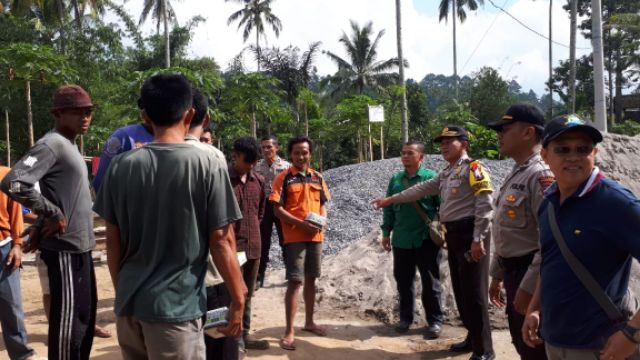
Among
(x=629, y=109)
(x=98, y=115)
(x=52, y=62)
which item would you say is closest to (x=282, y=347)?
(x=52, y=62)

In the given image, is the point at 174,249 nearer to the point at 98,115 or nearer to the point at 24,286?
the point at 24,286

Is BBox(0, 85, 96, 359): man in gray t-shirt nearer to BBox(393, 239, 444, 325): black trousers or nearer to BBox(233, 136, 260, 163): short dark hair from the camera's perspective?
BBox(233, 136, 260, 163): short dark hair

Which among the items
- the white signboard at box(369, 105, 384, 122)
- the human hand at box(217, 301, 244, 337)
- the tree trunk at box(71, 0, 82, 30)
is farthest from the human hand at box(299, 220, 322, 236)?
the tree trunk at box(71, 0, 82, 30)

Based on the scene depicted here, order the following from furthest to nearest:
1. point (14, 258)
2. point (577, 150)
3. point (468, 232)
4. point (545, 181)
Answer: point (468, 232), point (14, 258), point (545, 181), point (577, 150)

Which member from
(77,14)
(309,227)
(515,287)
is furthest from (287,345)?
(77,14)

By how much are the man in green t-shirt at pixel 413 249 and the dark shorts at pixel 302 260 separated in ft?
2.98

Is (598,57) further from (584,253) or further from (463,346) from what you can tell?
(584,253)

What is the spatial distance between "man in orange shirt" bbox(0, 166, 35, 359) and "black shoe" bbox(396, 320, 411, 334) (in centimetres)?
324

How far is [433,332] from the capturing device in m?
5.05

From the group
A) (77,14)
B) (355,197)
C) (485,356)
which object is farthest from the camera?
(77,14)

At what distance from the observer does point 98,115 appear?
22.3 meters

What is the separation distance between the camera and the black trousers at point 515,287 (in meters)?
3.21

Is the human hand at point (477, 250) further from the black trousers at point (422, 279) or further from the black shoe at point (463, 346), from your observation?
the black trousers at point (422, 279)

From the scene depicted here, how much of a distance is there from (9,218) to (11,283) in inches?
19.2
